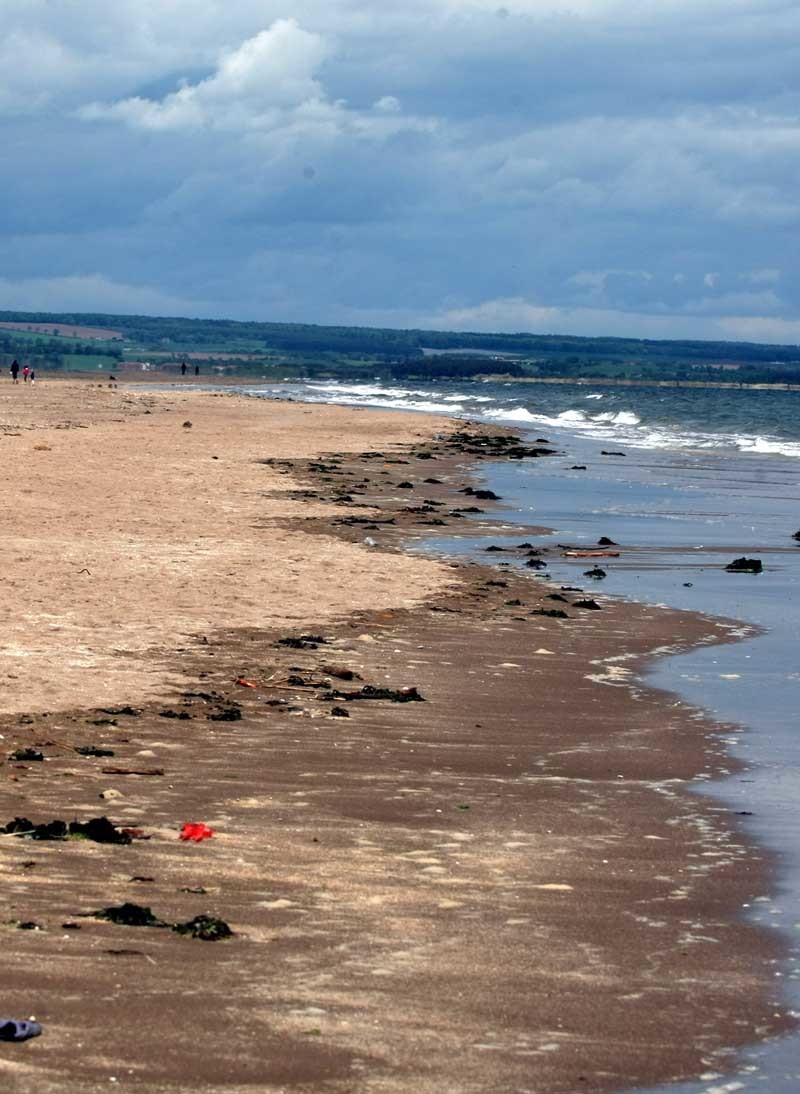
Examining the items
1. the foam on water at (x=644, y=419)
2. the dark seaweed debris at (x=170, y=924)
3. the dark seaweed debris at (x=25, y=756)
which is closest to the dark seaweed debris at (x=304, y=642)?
the dark seaweed debris at (x=25, y=756)

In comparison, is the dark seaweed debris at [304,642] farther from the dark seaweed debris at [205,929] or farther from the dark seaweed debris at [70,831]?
the dark seaweed debris at [205,929]

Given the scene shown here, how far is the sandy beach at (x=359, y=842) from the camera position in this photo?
19.5 ft

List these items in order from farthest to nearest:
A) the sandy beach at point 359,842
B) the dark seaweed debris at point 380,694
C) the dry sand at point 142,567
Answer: the dry sand at point 142,567, the dark seaweed debris at point 380,694, the sandy beach at point 359,842

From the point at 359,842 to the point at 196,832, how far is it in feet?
2.65

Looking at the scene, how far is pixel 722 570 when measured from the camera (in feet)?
71.8

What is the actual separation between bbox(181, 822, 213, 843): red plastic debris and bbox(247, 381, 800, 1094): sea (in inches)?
103

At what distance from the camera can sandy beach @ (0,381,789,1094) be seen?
594cm

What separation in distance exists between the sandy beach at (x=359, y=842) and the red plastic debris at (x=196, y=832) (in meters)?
0.06

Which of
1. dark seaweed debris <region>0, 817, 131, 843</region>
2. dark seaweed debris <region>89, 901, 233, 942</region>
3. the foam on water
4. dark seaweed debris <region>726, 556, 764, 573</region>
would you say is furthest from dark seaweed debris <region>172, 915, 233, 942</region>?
the foam on water

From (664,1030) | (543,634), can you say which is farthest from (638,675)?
(664,1030)

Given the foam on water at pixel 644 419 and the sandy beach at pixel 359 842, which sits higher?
the foam on water at pixel 644 419

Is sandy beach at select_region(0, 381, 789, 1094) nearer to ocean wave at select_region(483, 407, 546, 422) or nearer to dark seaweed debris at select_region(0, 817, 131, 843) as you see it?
dark seaweed debris at select_region(0, 817, 131, 843)

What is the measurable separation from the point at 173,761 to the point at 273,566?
367 inches

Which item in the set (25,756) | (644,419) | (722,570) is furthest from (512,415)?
(25,756)
